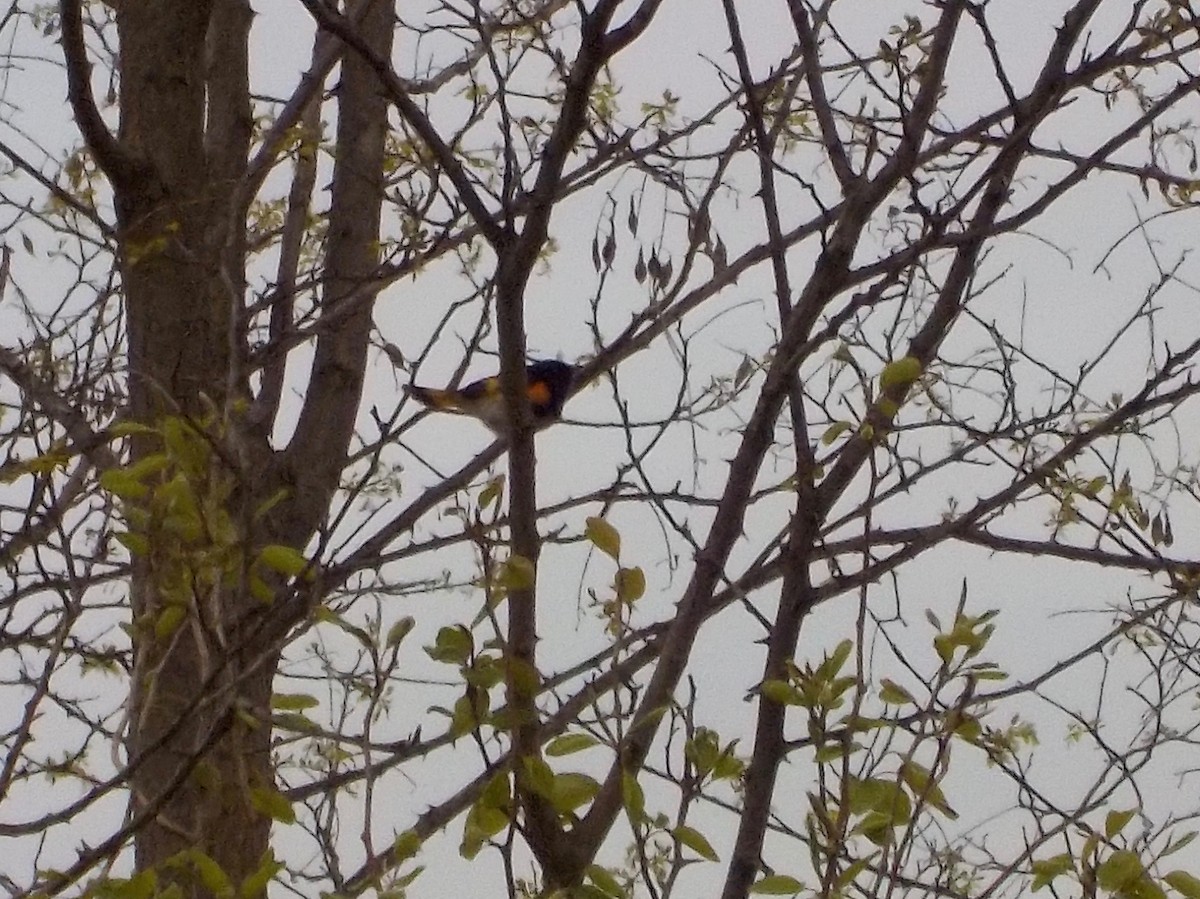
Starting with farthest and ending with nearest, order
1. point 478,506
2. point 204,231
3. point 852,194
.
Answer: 1. point 204,231
2. point 852,194
3. point 478,506

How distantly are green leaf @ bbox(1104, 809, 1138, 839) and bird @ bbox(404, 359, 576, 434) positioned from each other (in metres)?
1.43

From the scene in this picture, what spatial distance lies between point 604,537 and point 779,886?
0.28m

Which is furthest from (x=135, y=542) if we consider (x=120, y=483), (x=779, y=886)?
(x=779, y=886)

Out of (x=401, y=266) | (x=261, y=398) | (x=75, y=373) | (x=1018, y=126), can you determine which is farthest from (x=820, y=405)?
(x=75, y=373)

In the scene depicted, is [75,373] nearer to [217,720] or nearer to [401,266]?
[401,266]

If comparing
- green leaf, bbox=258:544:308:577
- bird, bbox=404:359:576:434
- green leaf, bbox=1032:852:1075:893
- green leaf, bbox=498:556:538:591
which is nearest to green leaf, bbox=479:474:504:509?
green leaf, bbox=498:556:538:591

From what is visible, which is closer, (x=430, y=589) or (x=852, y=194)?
(x=852, y=194)

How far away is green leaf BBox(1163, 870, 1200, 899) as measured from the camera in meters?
1.04

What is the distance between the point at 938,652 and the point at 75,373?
165 cm

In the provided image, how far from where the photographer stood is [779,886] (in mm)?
979

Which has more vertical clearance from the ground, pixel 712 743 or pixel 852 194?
pixel 852 194

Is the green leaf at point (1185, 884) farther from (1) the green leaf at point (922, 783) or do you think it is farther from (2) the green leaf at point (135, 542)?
(2) the green leaf at point (135, 542)

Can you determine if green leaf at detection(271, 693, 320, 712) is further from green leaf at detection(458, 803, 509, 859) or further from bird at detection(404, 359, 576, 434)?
bird at detection(404, 359, 576, 434)

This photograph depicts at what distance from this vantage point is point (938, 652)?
1085 mm
